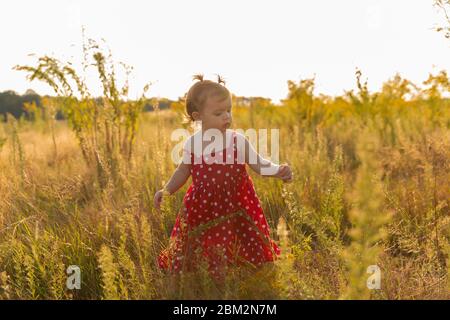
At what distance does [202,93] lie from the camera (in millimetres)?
2268

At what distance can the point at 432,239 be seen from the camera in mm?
2297

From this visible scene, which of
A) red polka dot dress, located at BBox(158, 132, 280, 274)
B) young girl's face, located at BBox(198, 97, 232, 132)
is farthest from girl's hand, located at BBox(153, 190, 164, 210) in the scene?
young girl's face, located at BBox(198, 97, 232, 132)

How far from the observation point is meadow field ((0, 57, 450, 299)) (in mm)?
1652

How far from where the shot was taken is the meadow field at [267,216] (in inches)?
65.1

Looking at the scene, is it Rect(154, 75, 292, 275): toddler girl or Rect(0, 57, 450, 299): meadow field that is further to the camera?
Rect(154, 75, 292, 275): toddler girl

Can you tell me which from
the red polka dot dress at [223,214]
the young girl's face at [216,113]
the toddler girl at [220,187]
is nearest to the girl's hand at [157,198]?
the toddler girl at [220,187]

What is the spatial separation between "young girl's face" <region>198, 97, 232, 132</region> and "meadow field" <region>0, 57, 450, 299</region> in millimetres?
495

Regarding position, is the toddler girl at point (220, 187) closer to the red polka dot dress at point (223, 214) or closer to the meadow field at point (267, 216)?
the red polka dot dress at point (223, 214)

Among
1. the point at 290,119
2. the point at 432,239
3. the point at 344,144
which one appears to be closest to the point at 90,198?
the point at 432,239

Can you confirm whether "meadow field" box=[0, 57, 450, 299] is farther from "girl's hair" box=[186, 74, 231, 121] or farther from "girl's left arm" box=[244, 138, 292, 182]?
"girl's hair" box=[186, 74, 231, 121]

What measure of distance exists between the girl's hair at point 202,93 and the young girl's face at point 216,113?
0.02 m

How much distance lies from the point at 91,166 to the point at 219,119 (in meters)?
2.14
